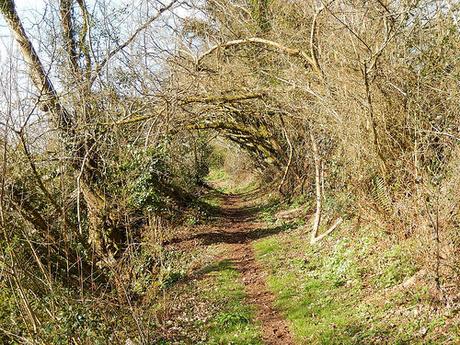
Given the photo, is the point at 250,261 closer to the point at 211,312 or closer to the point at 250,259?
the point at 250,259

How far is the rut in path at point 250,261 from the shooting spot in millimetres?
8758

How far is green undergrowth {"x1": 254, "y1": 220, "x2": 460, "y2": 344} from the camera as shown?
6.91 meters

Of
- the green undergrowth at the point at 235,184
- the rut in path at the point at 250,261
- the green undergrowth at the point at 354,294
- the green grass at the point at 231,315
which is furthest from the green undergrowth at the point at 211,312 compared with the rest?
the green undergrowth at the point at 235,184

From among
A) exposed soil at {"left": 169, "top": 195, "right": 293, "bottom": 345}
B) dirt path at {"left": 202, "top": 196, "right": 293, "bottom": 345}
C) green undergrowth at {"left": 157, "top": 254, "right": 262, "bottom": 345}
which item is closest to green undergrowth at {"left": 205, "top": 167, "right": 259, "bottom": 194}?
exposed soil at {"left": 169, "top": 195, "right": 293, "bottom": 345}

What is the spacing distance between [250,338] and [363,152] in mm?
5032

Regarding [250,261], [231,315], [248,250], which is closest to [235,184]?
[248,250]

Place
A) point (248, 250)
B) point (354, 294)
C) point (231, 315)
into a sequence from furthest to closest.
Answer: point (248, 250) < point (231, 315) < point (354, 294)

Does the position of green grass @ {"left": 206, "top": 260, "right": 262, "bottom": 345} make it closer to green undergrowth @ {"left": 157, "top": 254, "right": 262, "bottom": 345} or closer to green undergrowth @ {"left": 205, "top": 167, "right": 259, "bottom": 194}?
green undergrowth @ {"left": 157, "top": 254, "right": 262, "bottom": 345}

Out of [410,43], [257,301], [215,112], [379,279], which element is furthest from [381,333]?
[215,112]

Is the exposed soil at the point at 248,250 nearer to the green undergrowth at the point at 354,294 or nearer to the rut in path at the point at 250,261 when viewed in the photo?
the rut in path at the point at 250,261

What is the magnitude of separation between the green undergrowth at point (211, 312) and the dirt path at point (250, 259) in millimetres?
226

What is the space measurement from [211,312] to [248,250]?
4922 mm

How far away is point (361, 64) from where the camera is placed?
31.9 feet

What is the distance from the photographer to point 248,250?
14773 mm
